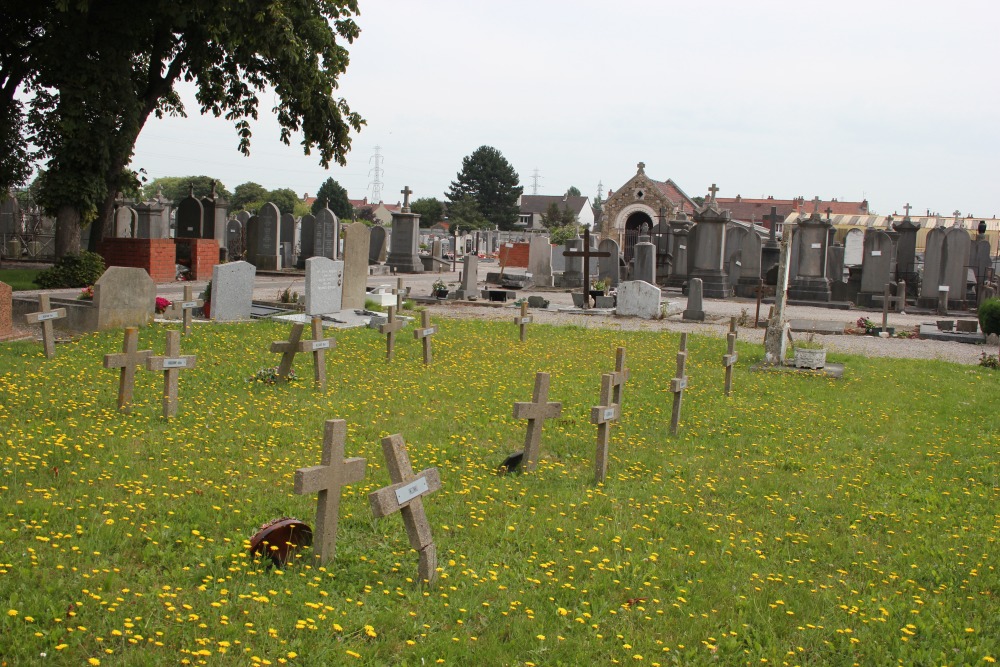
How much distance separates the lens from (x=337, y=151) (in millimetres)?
26203

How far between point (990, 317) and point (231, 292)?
51.3ft

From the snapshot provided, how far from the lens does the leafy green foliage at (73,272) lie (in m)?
21.9

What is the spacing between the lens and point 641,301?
75.6 ft

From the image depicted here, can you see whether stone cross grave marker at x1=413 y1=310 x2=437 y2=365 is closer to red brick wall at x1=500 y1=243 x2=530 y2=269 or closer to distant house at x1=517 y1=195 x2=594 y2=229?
red brick wall at x1=500 y1=243 x2=530 y2=269

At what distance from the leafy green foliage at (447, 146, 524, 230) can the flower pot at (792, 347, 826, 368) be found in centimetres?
9412

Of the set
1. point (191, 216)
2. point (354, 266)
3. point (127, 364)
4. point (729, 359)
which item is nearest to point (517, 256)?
point (191, 216)

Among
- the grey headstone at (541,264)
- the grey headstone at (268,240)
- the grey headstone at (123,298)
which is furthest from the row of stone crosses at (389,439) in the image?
the grey headstone at (268,240)

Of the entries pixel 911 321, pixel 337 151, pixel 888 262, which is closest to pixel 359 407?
pixel 337 151

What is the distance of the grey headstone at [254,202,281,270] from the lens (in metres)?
32.6

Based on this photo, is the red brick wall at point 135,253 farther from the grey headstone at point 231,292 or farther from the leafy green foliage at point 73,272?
the grey headstone at point 231,292

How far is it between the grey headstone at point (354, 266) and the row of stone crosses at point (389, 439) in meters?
5.76

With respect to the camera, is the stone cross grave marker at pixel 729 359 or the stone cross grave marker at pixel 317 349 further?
the stone cross grave marker at pixel 729 359

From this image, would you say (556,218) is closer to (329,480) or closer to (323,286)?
(323,286)

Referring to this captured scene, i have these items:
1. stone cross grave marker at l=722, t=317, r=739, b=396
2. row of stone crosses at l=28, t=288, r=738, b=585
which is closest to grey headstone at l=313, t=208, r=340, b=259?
row of stone crosses at l=28, t=288, r=738, b=585
